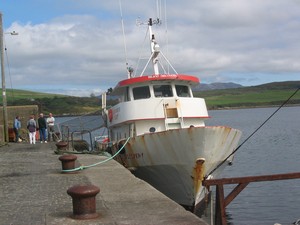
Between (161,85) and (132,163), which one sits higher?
(161,85)

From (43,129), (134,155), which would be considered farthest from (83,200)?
(43,129)

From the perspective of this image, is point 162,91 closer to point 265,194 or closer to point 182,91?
point 182,91

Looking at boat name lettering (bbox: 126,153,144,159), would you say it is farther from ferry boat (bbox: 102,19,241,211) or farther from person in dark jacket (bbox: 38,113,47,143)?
person in dark jacket (bbox: 38,113,47,143)

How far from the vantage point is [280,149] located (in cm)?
3556

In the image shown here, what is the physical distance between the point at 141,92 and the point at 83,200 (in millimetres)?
9721

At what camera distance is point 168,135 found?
517 inches

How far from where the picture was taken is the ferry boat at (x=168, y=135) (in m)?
13.1

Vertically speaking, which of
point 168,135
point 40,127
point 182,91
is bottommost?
point 168,135

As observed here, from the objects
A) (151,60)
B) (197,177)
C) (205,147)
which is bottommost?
(197,177)

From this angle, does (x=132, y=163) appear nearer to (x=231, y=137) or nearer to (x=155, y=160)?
(x=155, y=160)

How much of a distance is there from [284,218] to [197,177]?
4.15m

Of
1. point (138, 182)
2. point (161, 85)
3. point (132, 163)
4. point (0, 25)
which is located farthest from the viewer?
point (0, 25)

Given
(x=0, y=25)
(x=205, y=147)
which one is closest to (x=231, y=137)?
(x=205, y=147)

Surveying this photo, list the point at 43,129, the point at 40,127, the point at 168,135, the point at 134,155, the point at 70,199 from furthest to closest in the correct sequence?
1. the point at 43,129
2. the point at 40,127
3. the point at 134,155
4. the point at 168,135
5. the point at 70,199
